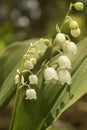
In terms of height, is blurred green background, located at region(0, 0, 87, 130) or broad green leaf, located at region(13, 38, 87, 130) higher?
broad green leaf, located at region(13, 38, 87, 130)

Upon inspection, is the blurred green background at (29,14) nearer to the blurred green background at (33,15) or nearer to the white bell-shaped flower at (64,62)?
the blurred green background at (33,15)

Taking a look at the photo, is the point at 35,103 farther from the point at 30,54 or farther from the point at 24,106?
the point at 30,54

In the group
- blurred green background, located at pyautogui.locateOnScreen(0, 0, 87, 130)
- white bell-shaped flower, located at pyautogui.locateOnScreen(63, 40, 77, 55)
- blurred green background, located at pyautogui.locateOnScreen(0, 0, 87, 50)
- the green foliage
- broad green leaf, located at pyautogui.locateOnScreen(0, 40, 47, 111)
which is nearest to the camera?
white bell-shaped flower, located at pyautogui.locateOnScreen(63, 40, 77, 55)

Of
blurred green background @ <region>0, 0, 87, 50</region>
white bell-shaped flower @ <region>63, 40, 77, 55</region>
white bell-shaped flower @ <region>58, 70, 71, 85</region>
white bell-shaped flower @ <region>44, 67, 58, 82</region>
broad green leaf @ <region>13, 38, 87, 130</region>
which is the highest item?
white bell-shaped flower @ <region>63, 40, 77, 55</region>

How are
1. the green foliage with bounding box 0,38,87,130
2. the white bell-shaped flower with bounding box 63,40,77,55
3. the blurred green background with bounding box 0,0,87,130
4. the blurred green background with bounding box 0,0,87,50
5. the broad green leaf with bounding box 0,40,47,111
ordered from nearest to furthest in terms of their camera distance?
the white bell-shaped flower with bounding box 63,40,77,55, the green foliage with bounding box 0,38,87,130, the broad green leaf with bounding box 0,40,47,111, the blurred green background with bounding box 0,0,87,130, the blurred green background with bounding box 0,0,87,50

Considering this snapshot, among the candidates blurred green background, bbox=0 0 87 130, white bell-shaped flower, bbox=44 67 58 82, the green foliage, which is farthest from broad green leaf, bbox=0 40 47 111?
blurred green background, bbox=0 0 87 130

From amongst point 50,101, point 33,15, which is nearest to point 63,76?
point 50,101

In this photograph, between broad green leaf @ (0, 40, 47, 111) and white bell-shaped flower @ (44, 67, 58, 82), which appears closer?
white bell-shaped flower @ (44, 67, 58, 82)

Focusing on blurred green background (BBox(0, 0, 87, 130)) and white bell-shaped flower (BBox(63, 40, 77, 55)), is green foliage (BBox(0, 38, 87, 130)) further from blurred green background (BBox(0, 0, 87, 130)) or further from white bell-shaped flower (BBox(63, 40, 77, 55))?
blurred green background (BBox(0, 0, 87, 130))
